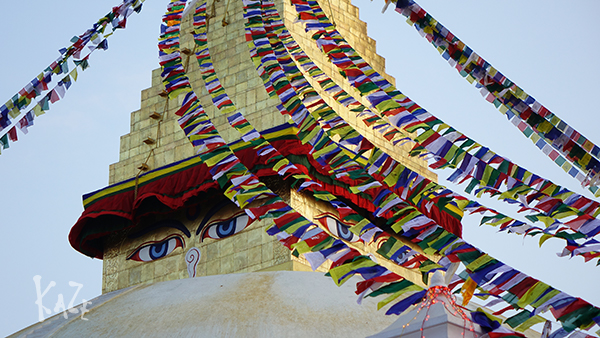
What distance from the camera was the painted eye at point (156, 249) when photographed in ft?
34.8

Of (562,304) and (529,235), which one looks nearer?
(562,304)

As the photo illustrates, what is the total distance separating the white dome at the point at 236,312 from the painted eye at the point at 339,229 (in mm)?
1381

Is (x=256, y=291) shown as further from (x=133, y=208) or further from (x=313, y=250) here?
(x=133, y=208)

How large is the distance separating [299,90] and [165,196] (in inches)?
139

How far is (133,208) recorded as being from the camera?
10656 mm

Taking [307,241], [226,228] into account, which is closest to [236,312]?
[307,241]

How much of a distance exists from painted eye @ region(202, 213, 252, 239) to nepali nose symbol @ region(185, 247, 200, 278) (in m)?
0.23

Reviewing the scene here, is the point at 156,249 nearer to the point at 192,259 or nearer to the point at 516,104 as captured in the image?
the point at 192,259

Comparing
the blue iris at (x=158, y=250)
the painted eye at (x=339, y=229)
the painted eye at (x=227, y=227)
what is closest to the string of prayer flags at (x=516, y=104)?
the painted eye at (x=339, y=229)

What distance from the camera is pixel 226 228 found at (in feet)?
33.4

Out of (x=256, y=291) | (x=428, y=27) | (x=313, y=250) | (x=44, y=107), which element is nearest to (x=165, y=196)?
(x=44, y=107)

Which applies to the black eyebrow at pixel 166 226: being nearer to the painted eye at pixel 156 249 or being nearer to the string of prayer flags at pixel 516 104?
the painted eye at pixel 156 249

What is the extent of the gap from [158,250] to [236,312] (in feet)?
12.1

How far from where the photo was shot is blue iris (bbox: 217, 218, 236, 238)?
1011cm
